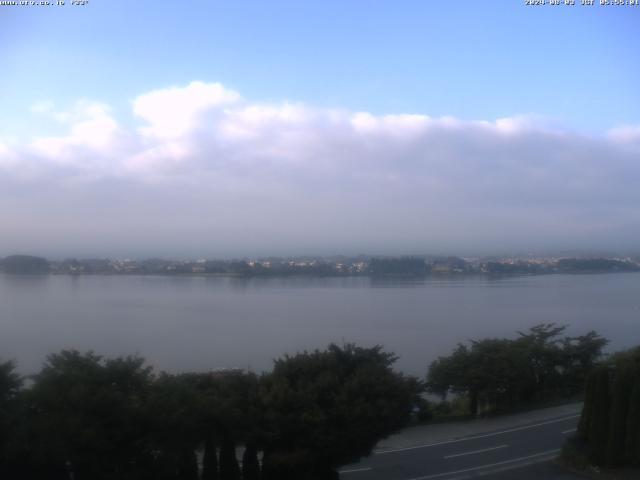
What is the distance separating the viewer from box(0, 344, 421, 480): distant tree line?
656cm

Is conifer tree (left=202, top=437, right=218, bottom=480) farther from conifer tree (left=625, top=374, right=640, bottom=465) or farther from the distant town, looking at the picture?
the distant town

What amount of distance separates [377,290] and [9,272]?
21277 mm

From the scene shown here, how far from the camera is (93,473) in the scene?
6684 mm

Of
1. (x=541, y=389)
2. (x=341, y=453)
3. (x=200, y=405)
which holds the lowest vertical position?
(x=541, y=389)

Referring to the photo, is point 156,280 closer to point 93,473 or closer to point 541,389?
point 541,389

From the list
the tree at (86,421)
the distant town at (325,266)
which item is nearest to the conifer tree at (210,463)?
the tree at (86,421)

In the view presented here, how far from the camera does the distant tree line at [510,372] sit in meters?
14.2

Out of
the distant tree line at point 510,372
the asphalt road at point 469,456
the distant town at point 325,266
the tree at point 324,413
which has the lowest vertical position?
the asphalt road at point 469,456

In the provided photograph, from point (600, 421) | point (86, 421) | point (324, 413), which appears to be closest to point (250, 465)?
point (324, 413)

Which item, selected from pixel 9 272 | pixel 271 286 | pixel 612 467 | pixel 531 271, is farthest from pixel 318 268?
pixel 612 467

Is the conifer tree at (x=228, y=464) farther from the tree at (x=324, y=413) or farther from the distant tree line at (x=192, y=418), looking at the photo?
the tree at (x=324, y=413)

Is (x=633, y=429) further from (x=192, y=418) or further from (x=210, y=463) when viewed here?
(x=192, y=418)

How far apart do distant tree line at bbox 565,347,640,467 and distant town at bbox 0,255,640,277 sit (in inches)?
809

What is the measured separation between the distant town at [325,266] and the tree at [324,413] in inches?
714
